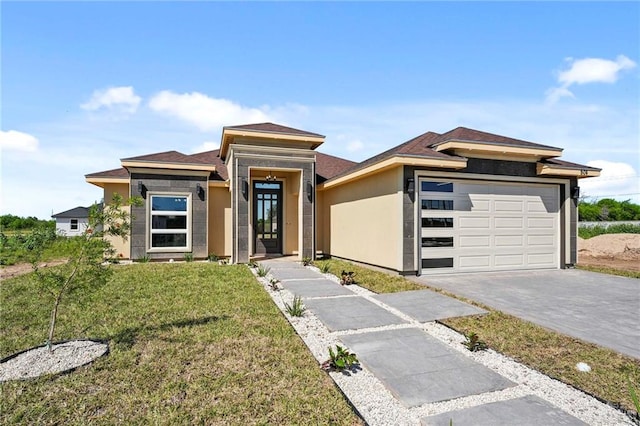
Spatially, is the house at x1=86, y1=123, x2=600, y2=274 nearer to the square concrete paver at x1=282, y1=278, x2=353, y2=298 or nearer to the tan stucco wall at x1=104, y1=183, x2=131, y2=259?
the tan stucco wall at x1=104, y1=183, x2=131, y2=259

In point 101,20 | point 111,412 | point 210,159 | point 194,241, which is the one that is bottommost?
point 111,412

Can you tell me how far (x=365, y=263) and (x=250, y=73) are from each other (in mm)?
7415

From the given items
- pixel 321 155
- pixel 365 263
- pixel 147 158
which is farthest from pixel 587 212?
pixel 147 158

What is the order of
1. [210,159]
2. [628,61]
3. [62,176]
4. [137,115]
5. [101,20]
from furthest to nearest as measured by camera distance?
1. [210,159]
2. [62,176]
3. [137,115]
4. [628,61]
5. [101,20]

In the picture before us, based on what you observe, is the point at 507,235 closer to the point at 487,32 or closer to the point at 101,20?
the point at 487,32

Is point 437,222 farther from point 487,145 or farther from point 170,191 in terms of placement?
point 170,191

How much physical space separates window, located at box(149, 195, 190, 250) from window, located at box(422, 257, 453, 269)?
8.32m

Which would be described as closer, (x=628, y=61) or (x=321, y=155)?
→ (x=628, y=61)

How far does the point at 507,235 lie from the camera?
961cm

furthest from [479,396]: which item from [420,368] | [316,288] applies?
[316,288]

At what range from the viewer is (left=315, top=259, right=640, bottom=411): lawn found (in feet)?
10.4

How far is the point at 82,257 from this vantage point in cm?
399

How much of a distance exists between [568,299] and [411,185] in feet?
13.4

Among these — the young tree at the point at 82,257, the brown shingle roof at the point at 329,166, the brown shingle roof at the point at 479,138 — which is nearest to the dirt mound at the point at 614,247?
the brown shingle roof at the point at 479,138
